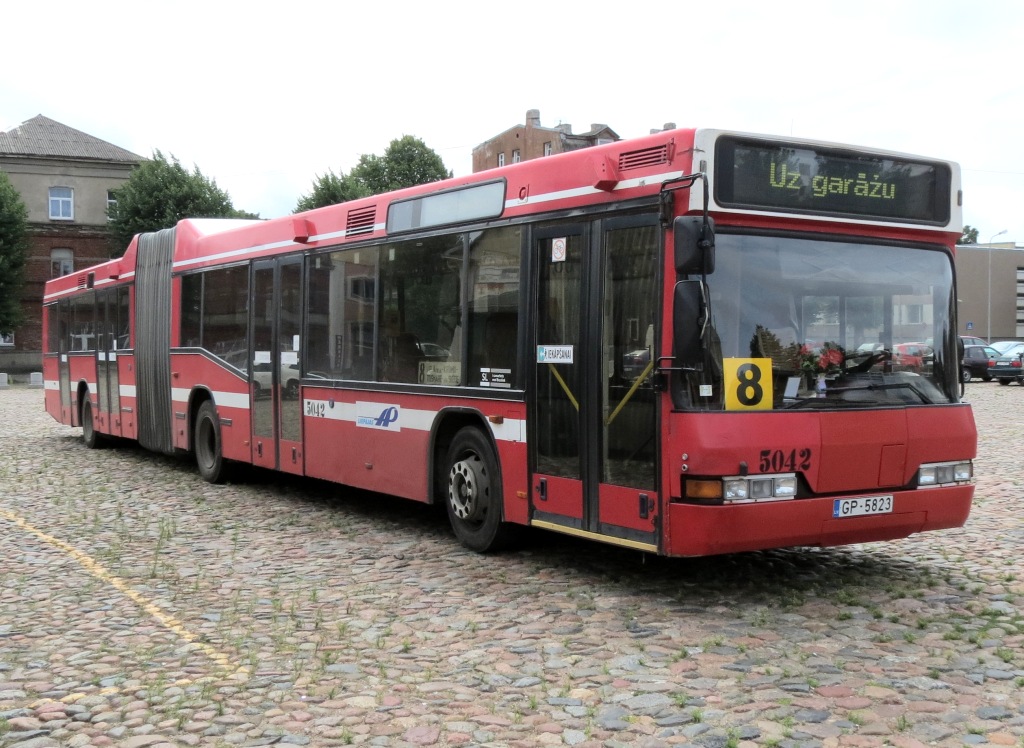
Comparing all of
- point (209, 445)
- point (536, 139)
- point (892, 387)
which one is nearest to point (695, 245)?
point (892, 387)

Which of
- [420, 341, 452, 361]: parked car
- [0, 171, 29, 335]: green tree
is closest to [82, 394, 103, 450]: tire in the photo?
[420, 341, 452, 361]: parked car

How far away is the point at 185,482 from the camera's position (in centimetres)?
1445

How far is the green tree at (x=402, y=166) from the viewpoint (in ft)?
214

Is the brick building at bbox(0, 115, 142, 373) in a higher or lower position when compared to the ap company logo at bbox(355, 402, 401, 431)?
higher

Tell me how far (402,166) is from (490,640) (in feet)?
200

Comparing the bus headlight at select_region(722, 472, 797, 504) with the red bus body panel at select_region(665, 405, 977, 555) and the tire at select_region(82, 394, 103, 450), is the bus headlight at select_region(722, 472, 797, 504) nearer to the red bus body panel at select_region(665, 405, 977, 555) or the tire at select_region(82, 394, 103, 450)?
the red bus body panel at select_region(665, 405, 977, 555)

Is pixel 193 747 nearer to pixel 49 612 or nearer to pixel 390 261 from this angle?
pixel 49 612

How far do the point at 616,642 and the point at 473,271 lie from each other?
12.1 feet

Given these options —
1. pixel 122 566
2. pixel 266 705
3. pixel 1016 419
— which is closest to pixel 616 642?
pixel 266 705

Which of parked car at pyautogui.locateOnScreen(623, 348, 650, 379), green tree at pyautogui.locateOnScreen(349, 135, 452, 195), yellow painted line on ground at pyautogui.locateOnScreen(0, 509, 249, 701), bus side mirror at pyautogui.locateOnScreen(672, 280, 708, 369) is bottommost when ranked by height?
yellow painted line on ground at pyautogui.locateOnScreen(0, 509, 249, 701)

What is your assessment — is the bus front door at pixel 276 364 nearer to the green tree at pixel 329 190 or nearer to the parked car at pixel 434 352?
the parked car at pixel 434 352

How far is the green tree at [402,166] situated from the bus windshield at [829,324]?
58.6m

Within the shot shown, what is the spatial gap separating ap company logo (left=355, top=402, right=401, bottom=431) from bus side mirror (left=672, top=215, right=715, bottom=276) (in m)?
4.07

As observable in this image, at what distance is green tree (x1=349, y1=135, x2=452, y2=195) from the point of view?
6538cm
